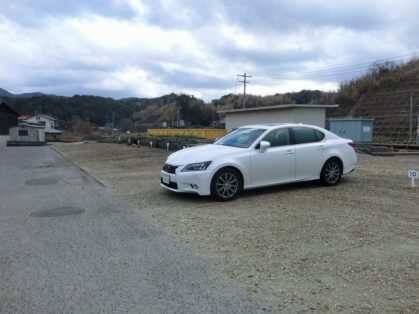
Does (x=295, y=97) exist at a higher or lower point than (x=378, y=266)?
higher

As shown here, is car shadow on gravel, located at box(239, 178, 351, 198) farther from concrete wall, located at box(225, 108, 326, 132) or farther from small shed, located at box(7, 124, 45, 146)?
small shed, located at box(7, 124, 45, 146)

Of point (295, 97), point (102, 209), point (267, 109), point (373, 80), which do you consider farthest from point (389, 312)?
point (295, 97)

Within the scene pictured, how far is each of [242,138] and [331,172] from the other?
228 centimetres

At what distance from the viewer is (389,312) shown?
3.53 m

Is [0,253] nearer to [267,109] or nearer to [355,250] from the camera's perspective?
[355,250]

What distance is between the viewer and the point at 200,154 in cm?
849

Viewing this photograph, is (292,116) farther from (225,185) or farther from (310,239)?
(310,239)

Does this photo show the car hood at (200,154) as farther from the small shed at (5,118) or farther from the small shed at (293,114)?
the small shed at (5,118)

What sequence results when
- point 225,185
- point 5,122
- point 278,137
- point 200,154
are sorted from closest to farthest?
point 225,185, point 200,154, point 278,137, point 5,122

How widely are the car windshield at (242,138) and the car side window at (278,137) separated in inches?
8.1

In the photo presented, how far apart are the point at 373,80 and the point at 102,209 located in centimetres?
4526

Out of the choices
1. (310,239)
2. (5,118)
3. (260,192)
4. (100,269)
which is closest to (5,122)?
(5,118)

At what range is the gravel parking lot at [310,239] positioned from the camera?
3930mm

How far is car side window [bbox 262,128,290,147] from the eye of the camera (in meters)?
8.98
